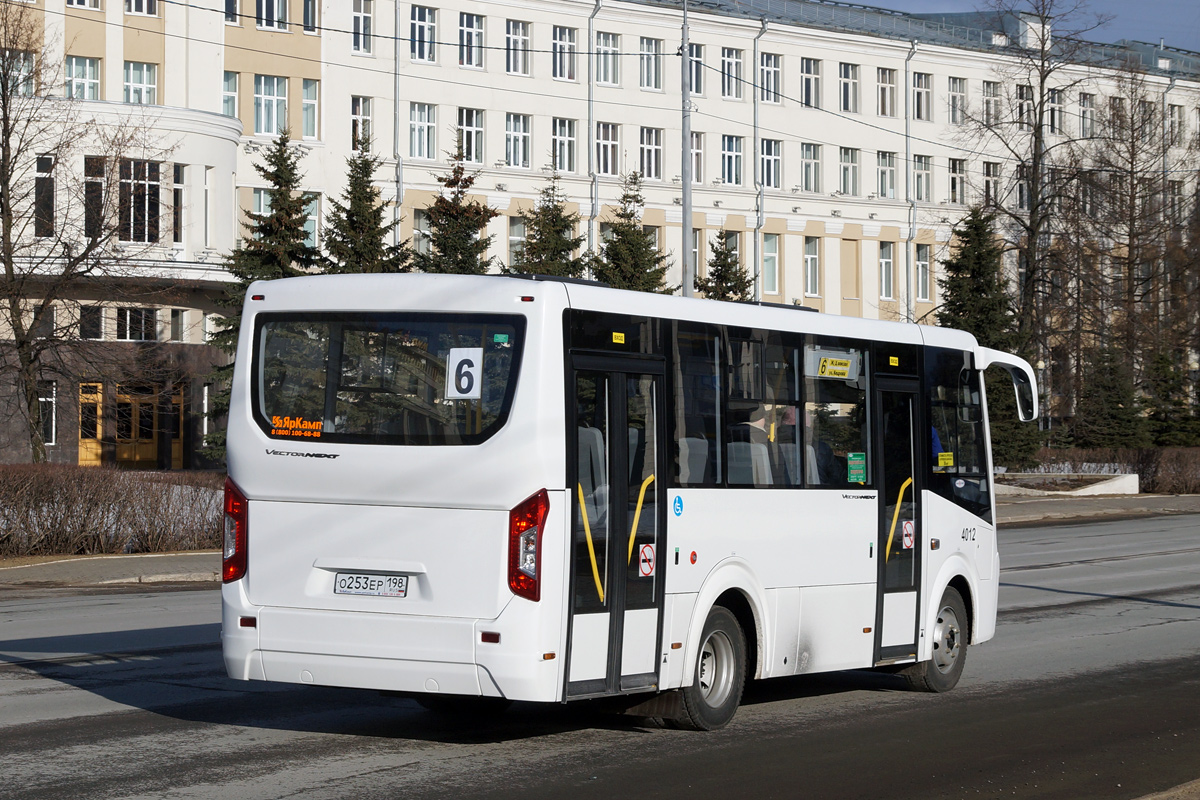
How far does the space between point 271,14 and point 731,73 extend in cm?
2155

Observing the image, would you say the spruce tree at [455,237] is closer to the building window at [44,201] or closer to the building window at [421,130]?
the building window at [44,201]

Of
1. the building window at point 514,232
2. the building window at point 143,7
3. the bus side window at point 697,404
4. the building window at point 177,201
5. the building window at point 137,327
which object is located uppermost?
the building window at point 143,7

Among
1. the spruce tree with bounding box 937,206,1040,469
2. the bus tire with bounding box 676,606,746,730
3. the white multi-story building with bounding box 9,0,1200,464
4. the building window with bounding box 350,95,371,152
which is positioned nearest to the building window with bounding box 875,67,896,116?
the white multi-story building with bounding box 9,0,1200,464

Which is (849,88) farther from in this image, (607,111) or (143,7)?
(143,7)

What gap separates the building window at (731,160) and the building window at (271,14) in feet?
67.5

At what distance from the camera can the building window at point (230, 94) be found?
2223 inches

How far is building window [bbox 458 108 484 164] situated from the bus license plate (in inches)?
2188

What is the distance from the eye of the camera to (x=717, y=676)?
10141 mm

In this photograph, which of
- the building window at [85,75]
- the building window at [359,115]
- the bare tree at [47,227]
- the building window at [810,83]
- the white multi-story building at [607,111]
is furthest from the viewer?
the building window at [810,83]

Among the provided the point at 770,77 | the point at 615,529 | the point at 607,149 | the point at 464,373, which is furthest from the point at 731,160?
the point at 464,373

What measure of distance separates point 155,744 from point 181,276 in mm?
40777

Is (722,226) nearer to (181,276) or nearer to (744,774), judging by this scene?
(181,276)

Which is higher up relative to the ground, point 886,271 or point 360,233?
point 886,271

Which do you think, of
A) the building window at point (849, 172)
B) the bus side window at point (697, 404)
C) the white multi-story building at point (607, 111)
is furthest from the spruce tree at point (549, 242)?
the bus side window at point (697, 404)
